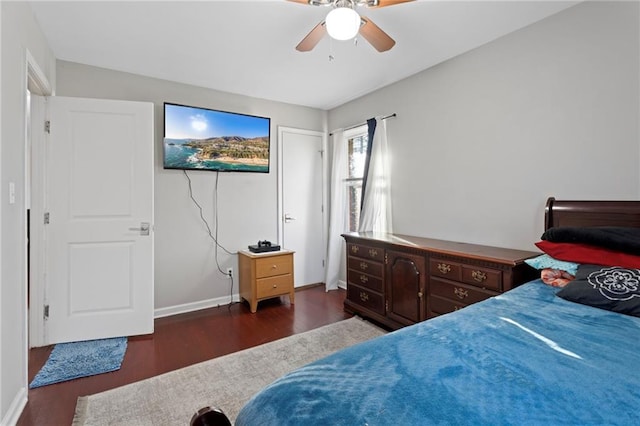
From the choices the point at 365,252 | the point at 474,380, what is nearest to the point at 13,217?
the point at 474,380

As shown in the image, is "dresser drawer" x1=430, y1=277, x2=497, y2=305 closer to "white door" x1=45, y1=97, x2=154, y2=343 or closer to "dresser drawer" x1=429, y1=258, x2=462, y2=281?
"dresser drawer" x1=429, y1=258, x2=462, y2=281

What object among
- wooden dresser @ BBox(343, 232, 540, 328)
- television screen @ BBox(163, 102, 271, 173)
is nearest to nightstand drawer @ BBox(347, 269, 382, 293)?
wooden dresser @ BBox(343, 232, 540, 328)

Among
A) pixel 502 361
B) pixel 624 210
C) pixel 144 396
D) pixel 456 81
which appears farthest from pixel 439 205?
pixel 144 396

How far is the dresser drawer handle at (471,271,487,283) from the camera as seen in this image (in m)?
2.14

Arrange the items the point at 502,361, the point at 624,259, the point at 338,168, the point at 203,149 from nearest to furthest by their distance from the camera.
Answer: the point at 502,361
the point at 624,259
the point at 203,149
the point at 338,168

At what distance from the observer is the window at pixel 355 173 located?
4107 millimetres

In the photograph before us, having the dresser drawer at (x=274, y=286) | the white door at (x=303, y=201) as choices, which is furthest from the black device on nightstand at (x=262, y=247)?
the white door at (x=303, y=201)

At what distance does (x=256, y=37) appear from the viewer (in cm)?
252

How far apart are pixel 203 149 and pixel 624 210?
359cm

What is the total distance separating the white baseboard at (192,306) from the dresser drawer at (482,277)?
2.66 meters

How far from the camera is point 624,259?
1.58 metres

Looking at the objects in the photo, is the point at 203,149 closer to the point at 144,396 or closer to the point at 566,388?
the point at 144,396

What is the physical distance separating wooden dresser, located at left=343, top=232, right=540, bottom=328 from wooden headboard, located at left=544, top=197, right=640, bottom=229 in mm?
309

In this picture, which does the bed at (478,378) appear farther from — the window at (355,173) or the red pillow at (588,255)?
the window at (355,173)
